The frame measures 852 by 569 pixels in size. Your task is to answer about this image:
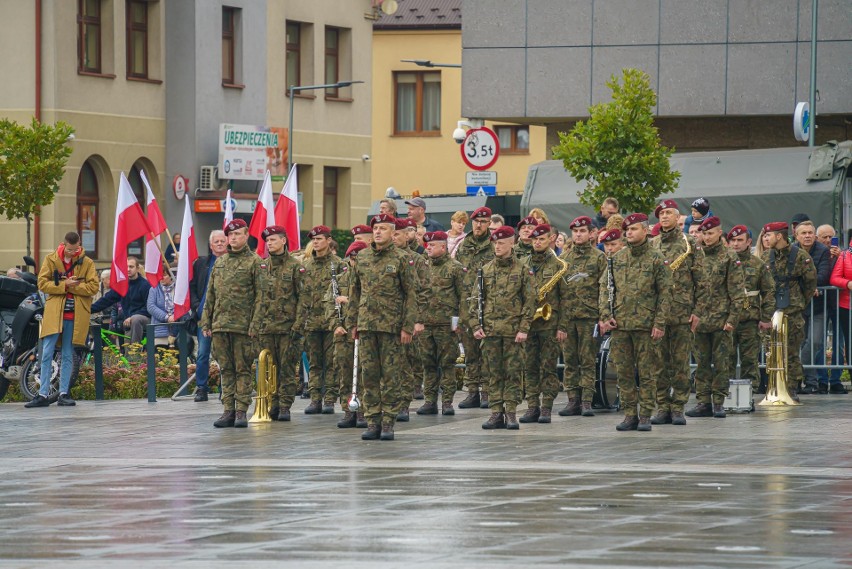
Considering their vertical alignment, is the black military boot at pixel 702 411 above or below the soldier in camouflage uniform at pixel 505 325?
below

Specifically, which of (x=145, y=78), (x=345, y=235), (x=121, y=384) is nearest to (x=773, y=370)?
(x=121, y=384)

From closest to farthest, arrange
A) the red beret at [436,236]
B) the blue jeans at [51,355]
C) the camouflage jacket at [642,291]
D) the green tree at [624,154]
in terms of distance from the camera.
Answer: the camouflage jacket at [642,291] → the red beret at [436,236] → the blue jeans at [51,355] → the green tree at [624,154]

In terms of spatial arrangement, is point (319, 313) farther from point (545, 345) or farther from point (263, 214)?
point (263, 214)

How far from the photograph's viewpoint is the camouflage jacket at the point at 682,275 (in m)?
17.0

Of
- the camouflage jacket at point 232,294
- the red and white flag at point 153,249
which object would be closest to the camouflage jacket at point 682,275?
the camouflage jacket at point 232,294

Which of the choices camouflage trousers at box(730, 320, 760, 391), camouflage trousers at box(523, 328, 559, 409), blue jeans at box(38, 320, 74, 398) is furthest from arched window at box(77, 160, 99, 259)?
camouflage trousers at box(523, 328, 559, 409)

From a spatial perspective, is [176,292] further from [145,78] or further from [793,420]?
[145,78]

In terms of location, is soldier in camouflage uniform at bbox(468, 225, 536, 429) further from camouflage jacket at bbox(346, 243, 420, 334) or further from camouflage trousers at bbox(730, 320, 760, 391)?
camouflage trousers at bbox(730, 320, 760, 391)

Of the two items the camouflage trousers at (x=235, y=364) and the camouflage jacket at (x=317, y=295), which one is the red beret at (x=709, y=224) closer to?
the camouflage jacket at (x=317, y=295)

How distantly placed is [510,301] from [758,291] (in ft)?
10.3

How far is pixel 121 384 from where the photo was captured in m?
22.3

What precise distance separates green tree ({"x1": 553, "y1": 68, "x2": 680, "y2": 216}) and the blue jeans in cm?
1089

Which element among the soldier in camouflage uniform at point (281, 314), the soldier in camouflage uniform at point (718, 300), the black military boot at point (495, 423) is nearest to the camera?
the black military boot at point (495, 423)

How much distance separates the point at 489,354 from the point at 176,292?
6057 millimetres
